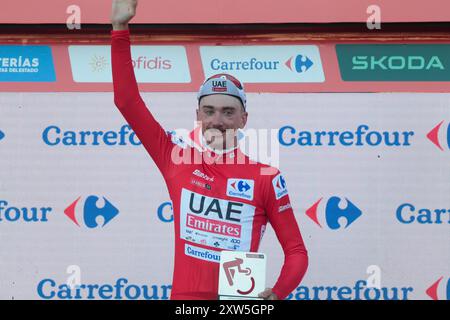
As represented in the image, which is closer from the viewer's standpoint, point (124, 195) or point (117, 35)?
point (117, 35)

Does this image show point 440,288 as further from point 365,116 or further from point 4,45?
point 4,45

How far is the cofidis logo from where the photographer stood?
5.60 meters

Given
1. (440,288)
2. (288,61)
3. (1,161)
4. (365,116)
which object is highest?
(288,61)

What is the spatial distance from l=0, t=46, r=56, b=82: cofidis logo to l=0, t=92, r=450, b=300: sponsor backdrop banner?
0.15 m

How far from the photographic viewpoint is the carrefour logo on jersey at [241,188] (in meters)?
3.45

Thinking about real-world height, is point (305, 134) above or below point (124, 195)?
above

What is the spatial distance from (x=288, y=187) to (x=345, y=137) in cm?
53

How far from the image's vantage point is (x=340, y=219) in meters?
5.51

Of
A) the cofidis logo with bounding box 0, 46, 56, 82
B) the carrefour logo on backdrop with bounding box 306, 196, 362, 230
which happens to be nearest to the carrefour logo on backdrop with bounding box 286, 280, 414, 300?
the carrefour logo on backdrop with bounding box 306, 196, 362, 230

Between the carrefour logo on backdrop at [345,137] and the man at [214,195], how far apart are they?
198 centimetres

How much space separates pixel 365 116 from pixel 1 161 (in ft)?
8.44
